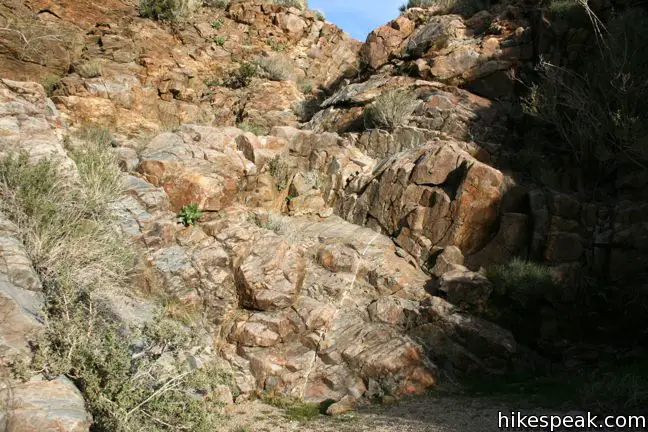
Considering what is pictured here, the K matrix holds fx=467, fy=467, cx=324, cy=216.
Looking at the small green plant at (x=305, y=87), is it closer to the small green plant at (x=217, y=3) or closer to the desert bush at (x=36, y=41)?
the small green plant at (x=217, y=3)

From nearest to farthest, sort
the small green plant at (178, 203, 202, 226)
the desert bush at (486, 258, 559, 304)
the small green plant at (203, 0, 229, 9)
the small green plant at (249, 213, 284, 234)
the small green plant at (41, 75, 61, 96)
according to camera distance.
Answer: the desert bush at (486, 258, 559, 304)
the small green plant at (178, 203, 202, 226)
the small green plant at (249, 213, 284, 234)
the small green plant at (41, 75, 61, 96)
the small green plant at (203, 0, 229, 9)

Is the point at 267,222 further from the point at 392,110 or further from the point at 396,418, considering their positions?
the point at 396,418

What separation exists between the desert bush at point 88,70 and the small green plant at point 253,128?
4.22m

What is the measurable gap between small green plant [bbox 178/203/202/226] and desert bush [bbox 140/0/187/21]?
36.3 feet

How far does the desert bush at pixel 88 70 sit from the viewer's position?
13.1 m

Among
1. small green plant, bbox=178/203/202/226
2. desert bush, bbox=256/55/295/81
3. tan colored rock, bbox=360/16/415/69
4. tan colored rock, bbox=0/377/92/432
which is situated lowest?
tan colored rock, bbox=0/377/92/432

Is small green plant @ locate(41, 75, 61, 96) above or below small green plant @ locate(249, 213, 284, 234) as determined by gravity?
above

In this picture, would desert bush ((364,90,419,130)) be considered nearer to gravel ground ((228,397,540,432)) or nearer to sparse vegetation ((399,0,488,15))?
sparse vegetation ((399,0,488,15))

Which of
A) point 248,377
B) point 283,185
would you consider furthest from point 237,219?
point 248,377

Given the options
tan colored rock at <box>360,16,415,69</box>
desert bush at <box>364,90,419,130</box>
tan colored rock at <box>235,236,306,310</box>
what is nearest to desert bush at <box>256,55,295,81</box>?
tan colored rock at <box>360,16,415,69</box>

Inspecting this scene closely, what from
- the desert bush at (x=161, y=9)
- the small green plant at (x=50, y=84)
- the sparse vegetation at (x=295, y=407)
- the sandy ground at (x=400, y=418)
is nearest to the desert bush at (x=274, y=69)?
the desert bush at (x=161, y=9)

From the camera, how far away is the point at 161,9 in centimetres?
1698

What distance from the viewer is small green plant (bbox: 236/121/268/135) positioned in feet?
42.8

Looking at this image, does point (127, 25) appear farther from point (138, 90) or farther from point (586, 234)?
point (586, 234)
